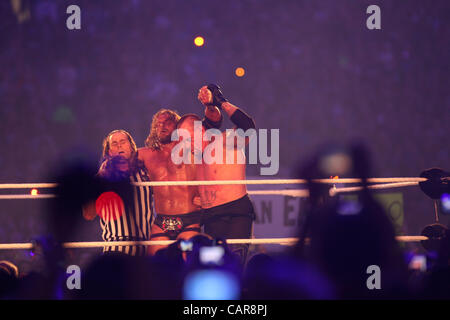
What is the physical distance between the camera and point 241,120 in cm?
297

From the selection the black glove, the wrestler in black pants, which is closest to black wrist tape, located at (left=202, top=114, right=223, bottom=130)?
the black glove

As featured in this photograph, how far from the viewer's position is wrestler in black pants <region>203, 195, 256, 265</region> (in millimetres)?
2859

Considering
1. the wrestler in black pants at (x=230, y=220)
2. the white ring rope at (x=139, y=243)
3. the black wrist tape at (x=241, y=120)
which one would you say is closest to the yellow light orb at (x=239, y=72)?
the black wrist tape at (x=241, y=120)

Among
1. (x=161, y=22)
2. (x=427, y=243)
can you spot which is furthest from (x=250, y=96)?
(x=427, y=243)

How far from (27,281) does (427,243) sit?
192cm

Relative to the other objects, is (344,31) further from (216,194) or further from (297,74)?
(216,194)

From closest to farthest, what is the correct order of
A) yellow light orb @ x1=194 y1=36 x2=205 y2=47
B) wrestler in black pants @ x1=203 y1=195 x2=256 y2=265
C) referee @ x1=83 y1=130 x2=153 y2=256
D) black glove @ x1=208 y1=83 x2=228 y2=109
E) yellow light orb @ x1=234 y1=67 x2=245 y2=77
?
1. referee @ x1=83 y1=130 x2=153 y2=256
2. wrestler in black pants @ x1=203 y1=195 x2=256 y2=265
3. black glove @ x1=208 y1=83 x2=228 y2=109
4. yellow light orb @ x1=234 y1=67 x2=245 y2=77
5. yellow light orb @ x1=194 y1=36 x2=205 y2=47

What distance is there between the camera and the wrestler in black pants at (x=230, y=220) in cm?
286

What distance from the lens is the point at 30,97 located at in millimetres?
5117

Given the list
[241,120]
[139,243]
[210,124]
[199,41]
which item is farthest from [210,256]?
[199,41]

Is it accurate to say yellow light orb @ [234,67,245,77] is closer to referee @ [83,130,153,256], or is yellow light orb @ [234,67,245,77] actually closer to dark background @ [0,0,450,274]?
dark background @ [0,0,450,274]

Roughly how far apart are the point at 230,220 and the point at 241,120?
27.8 inches

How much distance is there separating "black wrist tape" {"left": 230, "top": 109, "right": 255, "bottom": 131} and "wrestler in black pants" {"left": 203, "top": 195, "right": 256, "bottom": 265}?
50cm

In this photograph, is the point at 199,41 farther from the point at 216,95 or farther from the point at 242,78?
the point at 216,95
